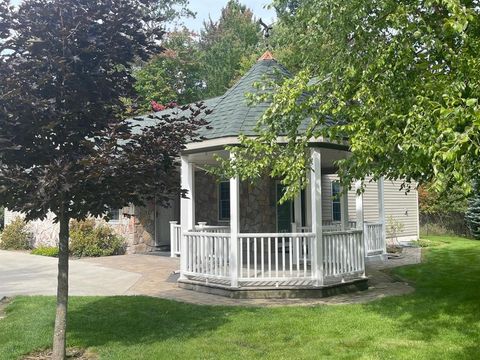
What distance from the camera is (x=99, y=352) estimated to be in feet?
18.3

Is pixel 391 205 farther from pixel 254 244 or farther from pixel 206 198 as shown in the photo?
pixel 254 244

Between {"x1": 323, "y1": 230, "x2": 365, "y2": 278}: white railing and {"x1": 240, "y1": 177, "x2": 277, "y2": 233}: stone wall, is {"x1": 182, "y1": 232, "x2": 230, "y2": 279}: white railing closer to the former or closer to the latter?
{"x1": 323, "y1": 230, "x2": 365, "y2": 278}: white railing

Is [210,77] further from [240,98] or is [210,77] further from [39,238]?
[240,98]

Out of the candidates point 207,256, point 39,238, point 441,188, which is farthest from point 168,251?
point 441,188

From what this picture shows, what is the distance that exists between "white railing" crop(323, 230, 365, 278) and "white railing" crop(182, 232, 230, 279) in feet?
5.94

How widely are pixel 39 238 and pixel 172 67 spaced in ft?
54.6

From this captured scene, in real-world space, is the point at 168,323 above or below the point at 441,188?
below

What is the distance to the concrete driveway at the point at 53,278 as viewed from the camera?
9430mm

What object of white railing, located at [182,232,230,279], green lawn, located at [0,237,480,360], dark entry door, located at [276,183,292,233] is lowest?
green lawn, located at [0,237,480,360]

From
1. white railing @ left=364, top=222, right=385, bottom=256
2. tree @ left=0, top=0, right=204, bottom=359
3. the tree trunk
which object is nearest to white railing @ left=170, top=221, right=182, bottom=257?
white railing @ left=364, top=222, right=385, bottom=256

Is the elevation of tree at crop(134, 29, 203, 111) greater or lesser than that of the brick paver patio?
greater

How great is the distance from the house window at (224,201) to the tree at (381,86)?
28.1 feet

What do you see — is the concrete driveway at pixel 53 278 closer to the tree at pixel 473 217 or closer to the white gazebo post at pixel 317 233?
the white gazebo post at pixel 317 233

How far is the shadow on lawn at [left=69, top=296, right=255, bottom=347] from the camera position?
20.2ft
